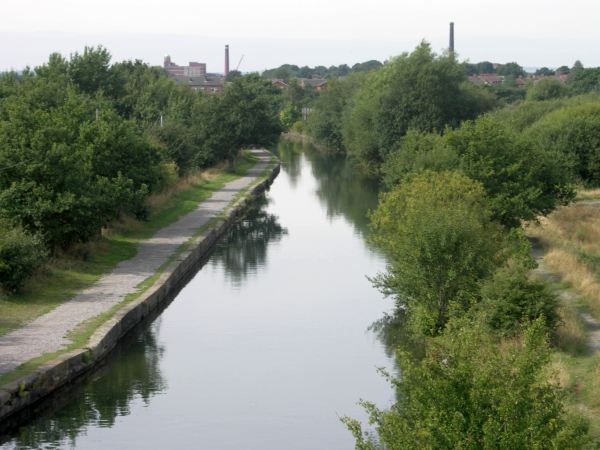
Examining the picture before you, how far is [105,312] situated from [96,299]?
1.56 metres

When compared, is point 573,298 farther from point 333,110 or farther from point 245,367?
point 333,110

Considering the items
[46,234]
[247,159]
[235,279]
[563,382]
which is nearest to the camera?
[563,382]

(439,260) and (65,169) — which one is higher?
(65,169)

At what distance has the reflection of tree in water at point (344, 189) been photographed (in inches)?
2122

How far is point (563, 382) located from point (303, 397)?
533cm

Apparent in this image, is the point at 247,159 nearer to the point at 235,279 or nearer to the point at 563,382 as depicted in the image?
the point at 235,279

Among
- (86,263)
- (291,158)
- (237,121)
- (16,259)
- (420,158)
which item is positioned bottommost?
(291,158)

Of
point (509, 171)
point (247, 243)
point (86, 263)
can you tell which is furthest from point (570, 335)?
point (247, 243)

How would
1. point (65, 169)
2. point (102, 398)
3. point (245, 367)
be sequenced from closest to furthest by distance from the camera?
point (102, 398)
point (245, 367)
point (65, 169)

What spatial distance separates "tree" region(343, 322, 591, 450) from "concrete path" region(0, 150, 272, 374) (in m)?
10.3

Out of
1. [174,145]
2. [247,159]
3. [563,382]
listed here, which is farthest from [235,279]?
[247,159]

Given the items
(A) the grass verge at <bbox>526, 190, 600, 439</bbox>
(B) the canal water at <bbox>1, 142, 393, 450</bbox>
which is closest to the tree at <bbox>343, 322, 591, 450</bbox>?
(A) the grass verge at <bbox>526, 190, 600, 439</bbox>

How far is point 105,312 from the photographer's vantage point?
25812mm

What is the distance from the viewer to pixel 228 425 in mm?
20047
